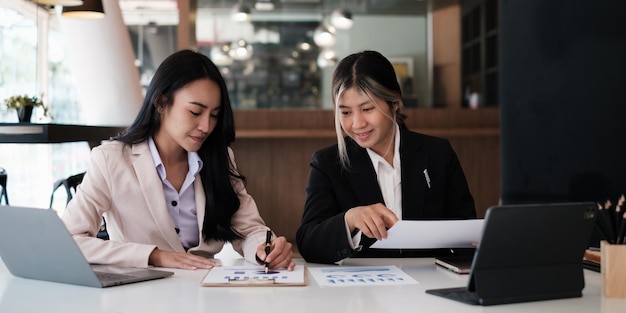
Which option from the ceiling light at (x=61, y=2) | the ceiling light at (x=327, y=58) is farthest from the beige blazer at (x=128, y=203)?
the ceiling light at (x=327, y=58)

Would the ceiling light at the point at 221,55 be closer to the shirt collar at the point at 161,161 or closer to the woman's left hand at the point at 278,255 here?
the shirt collar at the point at 161,161

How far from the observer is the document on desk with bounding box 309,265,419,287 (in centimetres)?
171

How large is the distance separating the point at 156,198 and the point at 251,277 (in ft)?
1.85

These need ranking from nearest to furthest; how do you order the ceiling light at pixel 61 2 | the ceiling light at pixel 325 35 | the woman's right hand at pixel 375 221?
the woman's right hand at pixel 375 221 < the ceiling light at pixel 61 2 < the ceiling light at pixel 325 35

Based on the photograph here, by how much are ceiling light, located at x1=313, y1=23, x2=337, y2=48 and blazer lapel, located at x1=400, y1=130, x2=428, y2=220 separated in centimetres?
792

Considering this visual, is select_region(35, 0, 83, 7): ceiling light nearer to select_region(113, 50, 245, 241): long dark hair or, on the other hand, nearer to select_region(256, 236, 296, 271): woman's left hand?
select_region(113, 50, 245, 241): long dark hair

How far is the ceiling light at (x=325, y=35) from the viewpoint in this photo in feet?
33.5

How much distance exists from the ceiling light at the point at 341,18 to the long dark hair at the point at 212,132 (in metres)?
7.64

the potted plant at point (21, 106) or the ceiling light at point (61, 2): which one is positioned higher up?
the ceiling light at point (61, 2)

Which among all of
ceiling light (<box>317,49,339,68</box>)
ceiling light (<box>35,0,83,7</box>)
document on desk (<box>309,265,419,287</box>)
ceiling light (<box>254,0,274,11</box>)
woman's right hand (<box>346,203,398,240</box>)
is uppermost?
ceiling light (<box>254,0,274,11</box>)

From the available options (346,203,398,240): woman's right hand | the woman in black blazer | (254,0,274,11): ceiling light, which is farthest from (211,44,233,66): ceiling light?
(346,203,398,240): woman's right hand

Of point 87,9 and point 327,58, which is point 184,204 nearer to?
point 87,9

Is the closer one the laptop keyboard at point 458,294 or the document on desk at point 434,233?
the laptop keyboard at point 458,294

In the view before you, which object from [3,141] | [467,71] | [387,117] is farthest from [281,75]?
[387,117]
